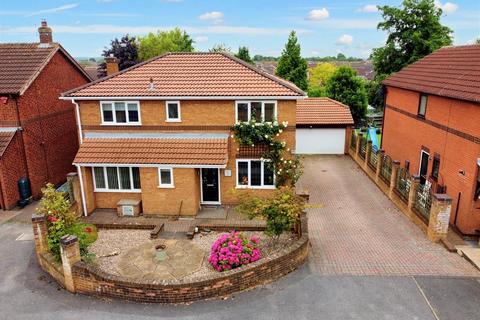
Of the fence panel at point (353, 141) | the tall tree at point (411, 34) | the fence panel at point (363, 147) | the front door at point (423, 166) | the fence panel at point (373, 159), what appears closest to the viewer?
the front door at point (423, 166)

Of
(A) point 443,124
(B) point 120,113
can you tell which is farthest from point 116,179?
(A) point 443,124

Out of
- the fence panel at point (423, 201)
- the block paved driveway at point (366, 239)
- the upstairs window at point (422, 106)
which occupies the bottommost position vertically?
the block paved driveway at point (366, 239)

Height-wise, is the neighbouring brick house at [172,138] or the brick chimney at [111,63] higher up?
the brick chimney at [111,63]

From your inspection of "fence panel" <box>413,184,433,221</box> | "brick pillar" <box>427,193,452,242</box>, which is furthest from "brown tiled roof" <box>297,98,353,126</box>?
"brick pillar" <box>427,193,452,242</box>

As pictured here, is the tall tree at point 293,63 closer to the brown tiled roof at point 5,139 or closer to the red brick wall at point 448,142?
the red brick wall at point 448,142

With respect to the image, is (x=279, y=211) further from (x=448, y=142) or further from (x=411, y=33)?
(x=411, y=33)

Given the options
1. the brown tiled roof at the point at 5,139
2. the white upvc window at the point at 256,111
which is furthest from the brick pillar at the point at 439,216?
the brown tiled roof at the point at 5,139

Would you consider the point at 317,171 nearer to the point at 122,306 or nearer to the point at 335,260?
the point at 335,260

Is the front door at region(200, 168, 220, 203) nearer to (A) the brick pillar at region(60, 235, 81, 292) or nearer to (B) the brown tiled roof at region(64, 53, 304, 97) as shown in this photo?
(B) the brown tiled roof at region(64, 53, 304, 97)
